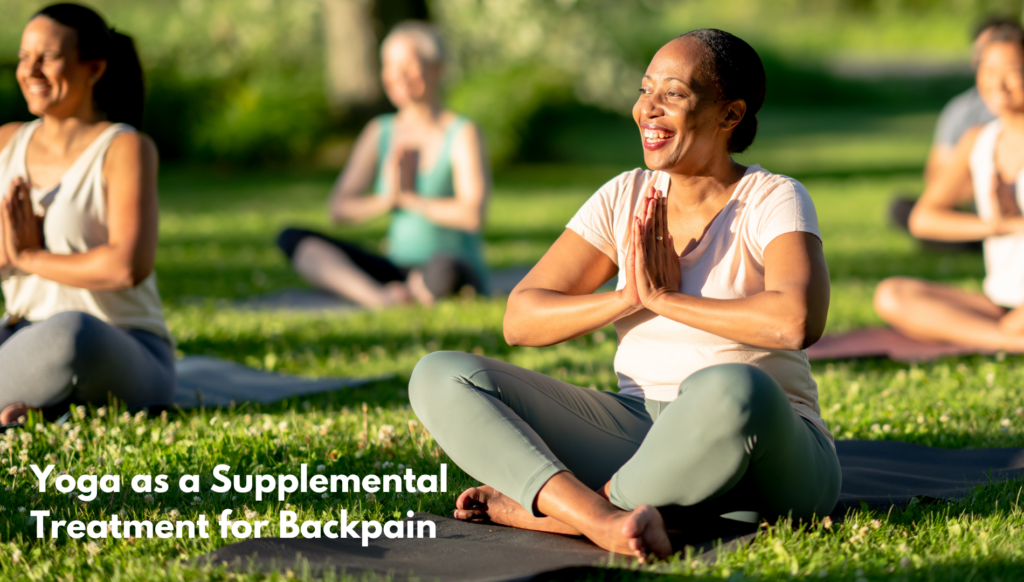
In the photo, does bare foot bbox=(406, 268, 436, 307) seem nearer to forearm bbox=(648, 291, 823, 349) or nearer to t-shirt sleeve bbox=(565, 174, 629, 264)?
t-shirt sleeve bbox=(565, 174, 629, 264)

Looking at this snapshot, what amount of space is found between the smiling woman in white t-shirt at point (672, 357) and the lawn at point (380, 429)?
21cm

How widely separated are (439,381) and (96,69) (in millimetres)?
2496

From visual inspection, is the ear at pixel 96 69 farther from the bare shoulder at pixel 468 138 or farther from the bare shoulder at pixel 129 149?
the bare shoulder at pixel 468 138

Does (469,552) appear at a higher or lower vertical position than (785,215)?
lower

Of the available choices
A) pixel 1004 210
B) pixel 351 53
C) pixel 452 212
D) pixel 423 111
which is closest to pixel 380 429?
pixel 452 212

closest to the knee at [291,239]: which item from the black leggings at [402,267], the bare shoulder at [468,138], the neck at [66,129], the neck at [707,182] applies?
the black leggings at [402,267]

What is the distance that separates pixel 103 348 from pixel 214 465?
86 cm

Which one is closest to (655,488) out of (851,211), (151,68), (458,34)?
(851,211)

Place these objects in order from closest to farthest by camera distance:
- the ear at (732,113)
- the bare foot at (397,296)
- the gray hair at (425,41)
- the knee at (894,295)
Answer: the ear at (732,113), the knee at (894,295), the gray hair at (425,41), the bare foot at (397,296)

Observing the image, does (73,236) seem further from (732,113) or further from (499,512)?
(732,113)

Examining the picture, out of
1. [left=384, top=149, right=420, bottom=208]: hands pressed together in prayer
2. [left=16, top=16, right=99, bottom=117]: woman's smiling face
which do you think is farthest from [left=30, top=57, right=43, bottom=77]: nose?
[left=384, top=149, right=420, bottom=208]: hands pressed together in prayer

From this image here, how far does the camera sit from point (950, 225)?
6203mm

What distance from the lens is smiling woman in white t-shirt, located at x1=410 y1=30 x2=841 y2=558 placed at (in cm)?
282

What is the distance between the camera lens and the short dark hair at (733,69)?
3242 mm
